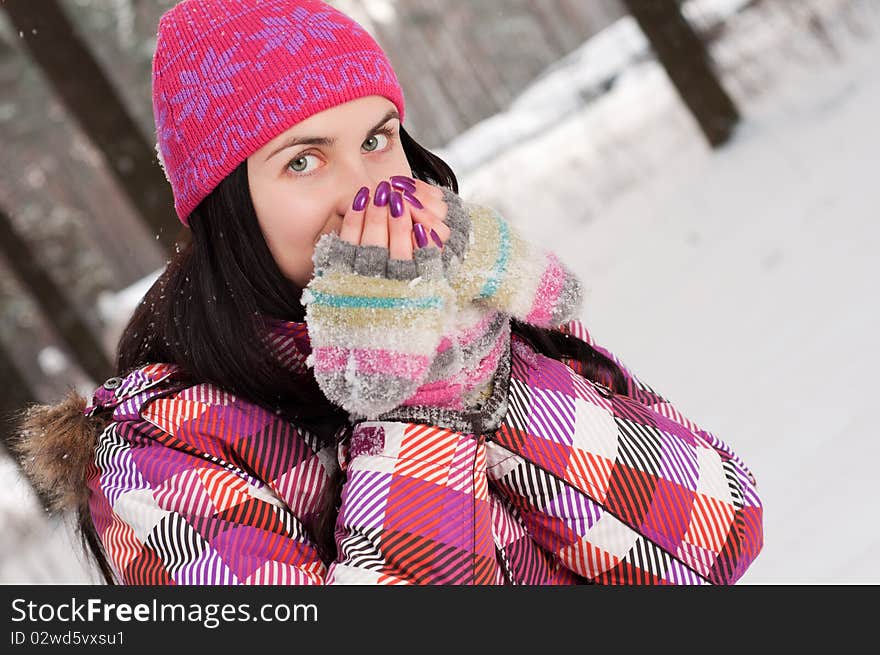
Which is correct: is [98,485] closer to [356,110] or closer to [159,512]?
[159,512]

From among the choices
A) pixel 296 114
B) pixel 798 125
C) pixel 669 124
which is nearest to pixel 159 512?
pixel 296 114

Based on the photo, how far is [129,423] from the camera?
5.82 ft

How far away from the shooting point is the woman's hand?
1.65 meters

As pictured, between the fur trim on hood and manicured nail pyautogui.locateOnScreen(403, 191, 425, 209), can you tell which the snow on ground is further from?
the fur trim on hood

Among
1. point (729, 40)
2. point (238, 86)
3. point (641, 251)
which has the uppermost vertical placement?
point (238, 86)

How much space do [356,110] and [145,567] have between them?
3.21 feet

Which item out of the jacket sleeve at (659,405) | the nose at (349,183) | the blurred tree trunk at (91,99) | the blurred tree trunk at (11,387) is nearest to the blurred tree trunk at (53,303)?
the blurred tree trunk at (11,387)

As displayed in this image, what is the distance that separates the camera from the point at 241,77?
5.85 feet

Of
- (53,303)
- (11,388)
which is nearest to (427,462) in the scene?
(11,388)

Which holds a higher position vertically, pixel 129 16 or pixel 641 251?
pixel 129 16

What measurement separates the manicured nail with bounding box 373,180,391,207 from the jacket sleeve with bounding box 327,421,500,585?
16.2 inches

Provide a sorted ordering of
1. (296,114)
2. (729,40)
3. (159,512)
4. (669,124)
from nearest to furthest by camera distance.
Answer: (159,512) < (296,114) < (729,40) < (669,124)

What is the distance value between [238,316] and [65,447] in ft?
1.52

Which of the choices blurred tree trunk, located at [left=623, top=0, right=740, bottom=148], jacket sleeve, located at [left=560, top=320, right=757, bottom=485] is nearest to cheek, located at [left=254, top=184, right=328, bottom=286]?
jacket sleeve, located at [left=560, top=320, right=757, bottom=485]
